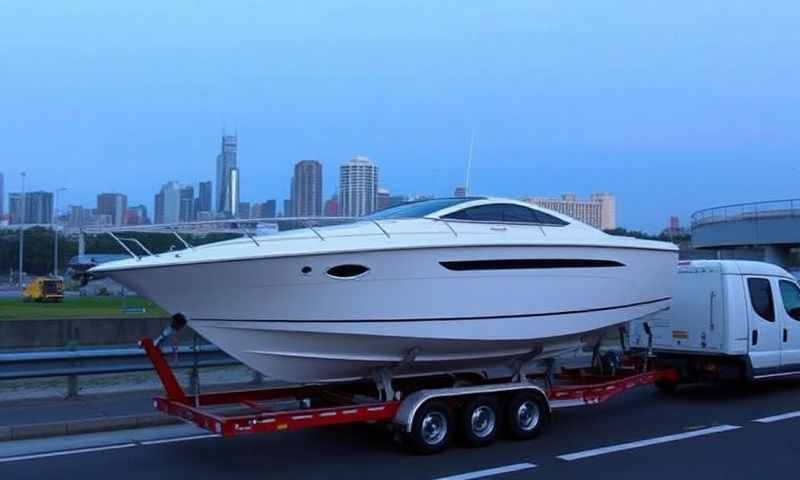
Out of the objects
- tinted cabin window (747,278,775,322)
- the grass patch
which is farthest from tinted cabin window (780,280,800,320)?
the grass patch

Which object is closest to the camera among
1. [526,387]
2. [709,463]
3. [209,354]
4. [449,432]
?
[709,463]

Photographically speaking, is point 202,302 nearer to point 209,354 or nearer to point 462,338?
point 462,338

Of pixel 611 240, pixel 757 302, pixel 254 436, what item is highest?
pixel 611 240

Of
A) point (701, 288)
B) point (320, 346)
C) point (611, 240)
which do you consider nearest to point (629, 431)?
point (611, 240)

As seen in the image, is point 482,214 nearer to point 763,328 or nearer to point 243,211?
point 243,211

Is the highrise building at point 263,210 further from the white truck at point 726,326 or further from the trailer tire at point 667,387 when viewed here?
the trailer tire at point 667,387

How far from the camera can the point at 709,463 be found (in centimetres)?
812

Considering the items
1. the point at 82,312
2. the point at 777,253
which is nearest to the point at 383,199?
the point at 82,312

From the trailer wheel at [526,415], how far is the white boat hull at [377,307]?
0.55 m

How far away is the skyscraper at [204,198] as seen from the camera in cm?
1007

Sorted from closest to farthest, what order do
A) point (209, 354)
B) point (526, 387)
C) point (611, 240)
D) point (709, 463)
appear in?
point (709, 463) < point (526, 387) < point (611, 240) < point (209, 354)

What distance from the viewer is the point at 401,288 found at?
8.48 meters

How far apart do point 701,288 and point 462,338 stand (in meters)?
4.74

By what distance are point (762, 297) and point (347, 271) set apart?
6935 mm
